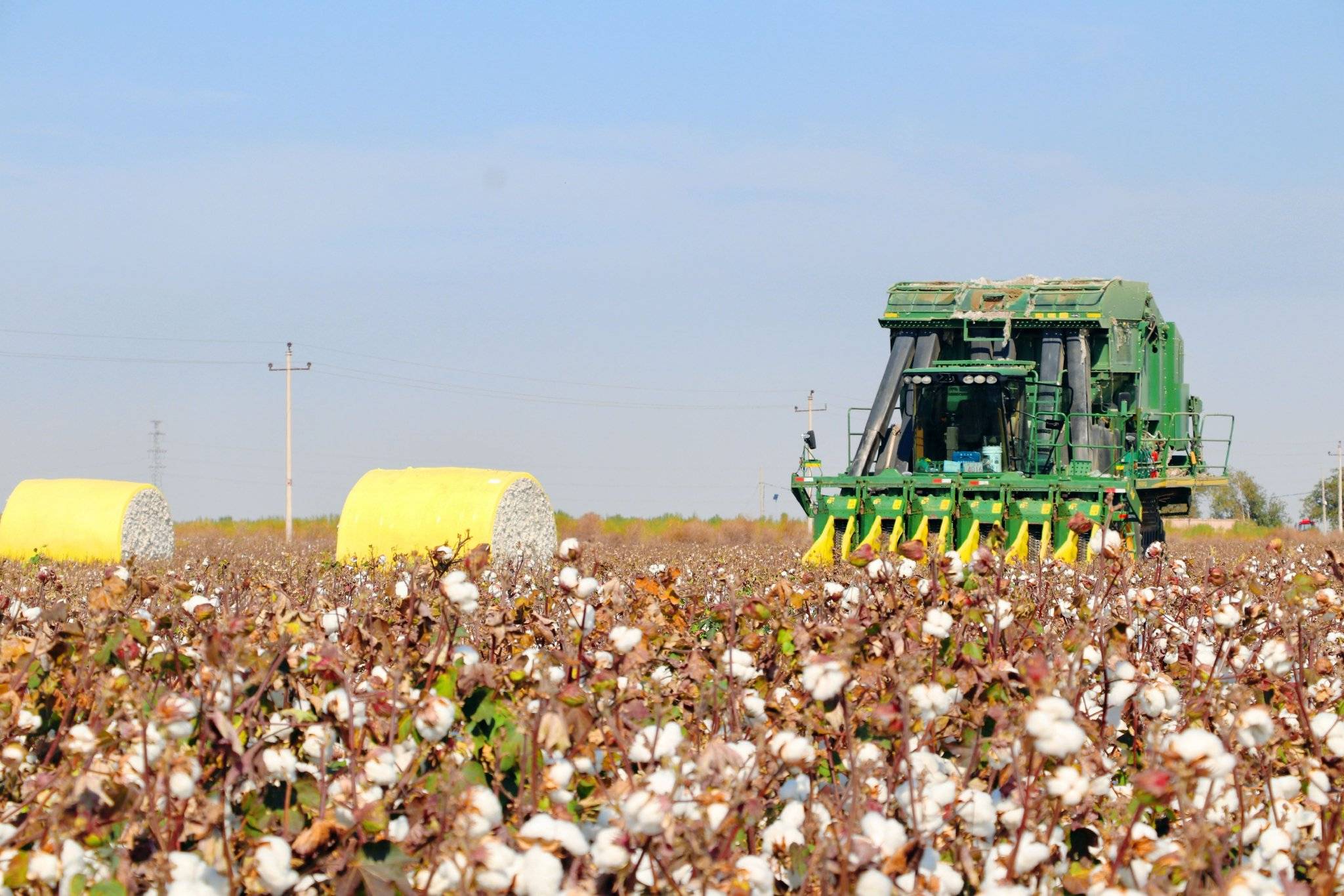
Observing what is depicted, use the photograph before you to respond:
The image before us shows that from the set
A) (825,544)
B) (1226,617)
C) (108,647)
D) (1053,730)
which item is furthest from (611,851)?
(825,544)

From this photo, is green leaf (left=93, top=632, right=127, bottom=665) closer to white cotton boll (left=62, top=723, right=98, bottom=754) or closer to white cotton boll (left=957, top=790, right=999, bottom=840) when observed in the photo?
white cotton boll (left=62, top=723, right=98, bottom=754)

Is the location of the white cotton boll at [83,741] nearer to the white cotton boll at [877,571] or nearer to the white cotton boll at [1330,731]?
the white cotton boll at [877,571]

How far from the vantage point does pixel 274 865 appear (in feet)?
10.3

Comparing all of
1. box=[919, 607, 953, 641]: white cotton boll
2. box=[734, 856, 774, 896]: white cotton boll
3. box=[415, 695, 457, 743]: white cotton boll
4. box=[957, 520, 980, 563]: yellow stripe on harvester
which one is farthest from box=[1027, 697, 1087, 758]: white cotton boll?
box=[957, 520, 980, 563]: yellow stripe on harvester

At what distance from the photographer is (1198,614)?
24.3 ft

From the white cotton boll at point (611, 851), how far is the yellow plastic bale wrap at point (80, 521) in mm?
23089

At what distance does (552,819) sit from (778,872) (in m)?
0.76

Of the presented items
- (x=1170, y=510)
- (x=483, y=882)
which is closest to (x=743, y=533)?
(x=1170, y=510)

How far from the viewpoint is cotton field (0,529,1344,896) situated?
3207mm

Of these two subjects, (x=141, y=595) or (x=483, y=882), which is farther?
(x=141, y=595)

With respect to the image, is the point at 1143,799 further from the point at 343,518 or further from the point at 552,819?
the point at 343,518

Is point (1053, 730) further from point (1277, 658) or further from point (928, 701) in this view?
point (1277, 658)

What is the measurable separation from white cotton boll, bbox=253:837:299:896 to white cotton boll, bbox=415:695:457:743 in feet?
1.47

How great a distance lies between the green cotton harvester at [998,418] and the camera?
64.2 feet
